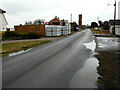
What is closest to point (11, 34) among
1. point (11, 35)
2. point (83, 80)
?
point (11, 35)

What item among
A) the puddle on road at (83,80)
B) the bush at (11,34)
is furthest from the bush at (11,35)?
the puddle on road at (83,80)

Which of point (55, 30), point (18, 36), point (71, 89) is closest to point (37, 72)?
point (71, 89)

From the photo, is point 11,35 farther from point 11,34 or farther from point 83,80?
point 83,80

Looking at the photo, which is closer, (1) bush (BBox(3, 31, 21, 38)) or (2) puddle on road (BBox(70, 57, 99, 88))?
(2) puddle on road (BBox(70, 57, 99, 88))

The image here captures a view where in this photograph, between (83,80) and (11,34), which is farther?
(11,34)

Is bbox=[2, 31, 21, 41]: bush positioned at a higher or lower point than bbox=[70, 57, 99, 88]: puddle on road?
higher

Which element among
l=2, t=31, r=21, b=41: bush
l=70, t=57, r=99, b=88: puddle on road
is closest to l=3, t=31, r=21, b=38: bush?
l=2, t=31, r=21, b=41: bush

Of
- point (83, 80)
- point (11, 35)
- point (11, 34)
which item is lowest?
point (83, 80)

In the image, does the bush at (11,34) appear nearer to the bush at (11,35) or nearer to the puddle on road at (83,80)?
the bush at (11,35)

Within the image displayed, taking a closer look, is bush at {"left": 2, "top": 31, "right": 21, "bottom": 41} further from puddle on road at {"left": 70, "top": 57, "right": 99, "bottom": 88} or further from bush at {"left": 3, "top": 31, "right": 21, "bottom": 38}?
puddle on road at {"left": 70, "top": 57, "right": 99, "bottom": 88}

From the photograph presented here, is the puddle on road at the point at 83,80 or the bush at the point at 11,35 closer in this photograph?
the puddle on road at the point at 83,80

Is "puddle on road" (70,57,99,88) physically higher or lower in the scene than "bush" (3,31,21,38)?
lower

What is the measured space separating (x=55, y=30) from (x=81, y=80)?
2538cm

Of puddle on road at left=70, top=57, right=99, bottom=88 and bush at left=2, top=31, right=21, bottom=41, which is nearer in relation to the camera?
puddle on road at left=70, top=57, right=99, bottom=88
